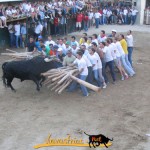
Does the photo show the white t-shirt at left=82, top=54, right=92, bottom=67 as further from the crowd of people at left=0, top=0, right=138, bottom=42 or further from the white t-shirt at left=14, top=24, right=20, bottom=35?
the white t-shirt at left=14, top=24, right=20, bottom=35

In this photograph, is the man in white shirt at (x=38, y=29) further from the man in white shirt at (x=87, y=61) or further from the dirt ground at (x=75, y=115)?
the man in white shirt at (x=87, y=61)

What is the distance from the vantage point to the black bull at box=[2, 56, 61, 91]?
35.3 ft

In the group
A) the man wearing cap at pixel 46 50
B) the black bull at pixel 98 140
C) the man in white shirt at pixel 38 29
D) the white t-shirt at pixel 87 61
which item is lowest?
the black bull at pixel 98 140

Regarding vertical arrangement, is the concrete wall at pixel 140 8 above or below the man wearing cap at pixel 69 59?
above

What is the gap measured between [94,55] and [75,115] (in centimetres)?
250

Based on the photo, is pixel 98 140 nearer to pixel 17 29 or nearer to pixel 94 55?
pixel 94 55

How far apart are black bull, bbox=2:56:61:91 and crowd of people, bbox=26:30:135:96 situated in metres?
0.72

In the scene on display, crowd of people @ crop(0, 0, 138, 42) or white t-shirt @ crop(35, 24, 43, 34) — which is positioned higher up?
crowd of people @ crop(0, 0, 138, 42)

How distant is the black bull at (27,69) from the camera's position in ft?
35.3

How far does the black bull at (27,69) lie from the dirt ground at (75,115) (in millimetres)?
607

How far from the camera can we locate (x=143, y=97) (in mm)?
10727

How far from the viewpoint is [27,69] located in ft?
35.4

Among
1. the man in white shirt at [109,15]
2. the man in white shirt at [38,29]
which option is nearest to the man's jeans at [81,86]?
the man in white shirt at [38,29]

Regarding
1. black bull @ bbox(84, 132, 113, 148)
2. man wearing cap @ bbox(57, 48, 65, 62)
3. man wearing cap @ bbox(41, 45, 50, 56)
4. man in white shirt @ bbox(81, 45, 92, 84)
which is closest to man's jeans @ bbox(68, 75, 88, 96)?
man in white shirt @ bbox(81, 45, 92, 84)
